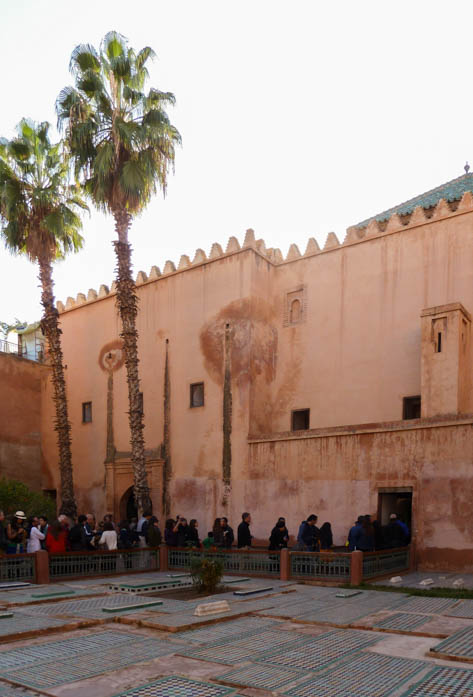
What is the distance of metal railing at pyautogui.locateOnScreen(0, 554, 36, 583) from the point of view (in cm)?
1126

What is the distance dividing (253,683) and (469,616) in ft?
12.6

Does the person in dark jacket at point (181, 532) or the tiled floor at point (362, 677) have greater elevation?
the tiled floor at point (362, 677)

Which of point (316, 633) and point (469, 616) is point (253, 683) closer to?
point (316, 633)

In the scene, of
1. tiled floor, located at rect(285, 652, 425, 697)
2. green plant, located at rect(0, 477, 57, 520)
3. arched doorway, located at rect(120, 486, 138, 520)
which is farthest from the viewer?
arched doorway, located at rect(120, 486, 138, 520)

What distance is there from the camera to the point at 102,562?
41.8ft

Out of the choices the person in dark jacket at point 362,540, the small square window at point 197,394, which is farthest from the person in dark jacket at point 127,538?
the small square window at point 197,394

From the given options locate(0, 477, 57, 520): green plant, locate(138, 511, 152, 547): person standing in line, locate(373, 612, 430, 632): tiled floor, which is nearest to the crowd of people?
locate(138, 511, 152, 547): person standing in line

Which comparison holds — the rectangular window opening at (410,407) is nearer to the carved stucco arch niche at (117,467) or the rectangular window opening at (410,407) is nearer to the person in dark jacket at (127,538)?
the person in dark jacket at (127,538)

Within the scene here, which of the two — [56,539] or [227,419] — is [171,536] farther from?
[227,419]

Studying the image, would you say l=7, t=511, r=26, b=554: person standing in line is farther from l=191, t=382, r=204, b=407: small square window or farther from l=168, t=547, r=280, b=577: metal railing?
l=191, t=382, r=204, b=407: small square window

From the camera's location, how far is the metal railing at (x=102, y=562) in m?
12.0

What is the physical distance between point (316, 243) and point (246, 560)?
34.0ft

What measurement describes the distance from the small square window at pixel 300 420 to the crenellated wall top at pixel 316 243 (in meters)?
4.66

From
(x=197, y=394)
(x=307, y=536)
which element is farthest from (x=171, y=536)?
(x=197, y=394)
